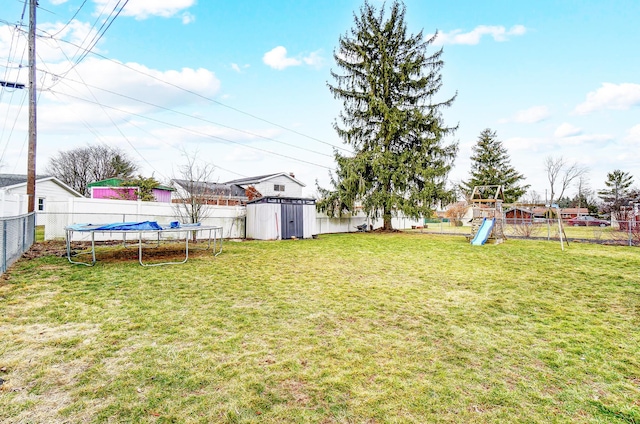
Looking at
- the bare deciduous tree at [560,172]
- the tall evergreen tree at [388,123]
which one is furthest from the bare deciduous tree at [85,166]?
the bare deciduous tree at [560,172]

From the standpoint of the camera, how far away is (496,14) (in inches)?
443

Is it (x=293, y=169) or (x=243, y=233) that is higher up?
(x=293, y=169)

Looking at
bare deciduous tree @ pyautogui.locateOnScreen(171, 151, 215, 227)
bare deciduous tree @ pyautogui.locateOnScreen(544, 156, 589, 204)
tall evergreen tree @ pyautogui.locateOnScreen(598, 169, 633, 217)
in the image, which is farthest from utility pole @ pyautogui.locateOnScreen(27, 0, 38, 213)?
tall evergreen tree @ pyautogui.locateOnScreen(598, 169, 633, 217)

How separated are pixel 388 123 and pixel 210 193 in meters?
11.6

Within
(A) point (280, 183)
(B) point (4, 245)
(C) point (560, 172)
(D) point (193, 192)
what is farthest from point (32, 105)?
(C) point (560, 172)

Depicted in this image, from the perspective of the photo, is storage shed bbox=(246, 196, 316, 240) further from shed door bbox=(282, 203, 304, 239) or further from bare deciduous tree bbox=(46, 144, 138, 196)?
bare deciduous tree bbox=(46, 144, 138, 196)

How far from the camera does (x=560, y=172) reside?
108 feet

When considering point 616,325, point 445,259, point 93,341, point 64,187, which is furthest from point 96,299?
point 64,187

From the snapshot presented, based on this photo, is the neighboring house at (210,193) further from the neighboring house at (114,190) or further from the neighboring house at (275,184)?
the neighboring house at (275,184)

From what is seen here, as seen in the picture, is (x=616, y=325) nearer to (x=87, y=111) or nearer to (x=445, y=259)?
(x=445, y=259)

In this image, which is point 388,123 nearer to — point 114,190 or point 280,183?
point 280,183

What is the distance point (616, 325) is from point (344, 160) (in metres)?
14.4

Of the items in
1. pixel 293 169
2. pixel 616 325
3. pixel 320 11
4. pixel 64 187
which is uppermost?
pixel 320 11

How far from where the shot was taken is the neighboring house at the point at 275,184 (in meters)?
29.9
